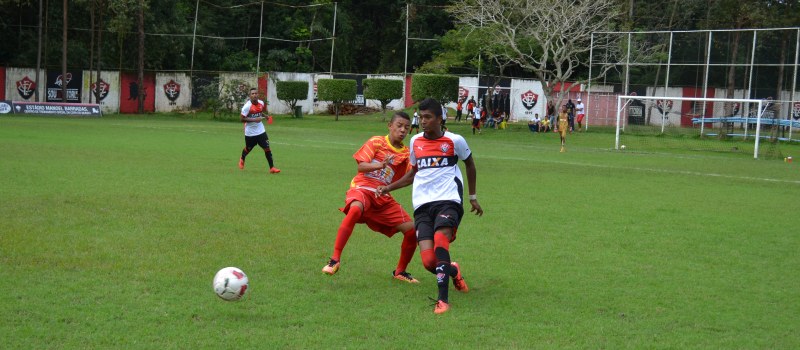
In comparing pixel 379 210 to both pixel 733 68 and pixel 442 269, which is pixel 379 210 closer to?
pixel 442 269

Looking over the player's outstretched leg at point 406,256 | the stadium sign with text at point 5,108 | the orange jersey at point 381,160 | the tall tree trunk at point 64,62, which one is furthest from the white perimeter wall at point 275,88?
the player's outstretched leg at point 406,256

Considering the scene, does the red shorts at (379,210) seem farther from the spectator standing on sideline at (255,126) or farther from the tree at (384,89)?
the tree at (384,89)

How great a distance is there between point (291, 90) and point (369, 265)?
45.4 meters

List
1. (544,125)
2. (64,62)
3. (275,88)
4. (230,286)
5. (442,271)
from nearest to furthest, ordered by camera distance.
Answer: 1. (230,286)
2. (442,271)
3. (544,125)
4. (64,62)
5. (275,88)

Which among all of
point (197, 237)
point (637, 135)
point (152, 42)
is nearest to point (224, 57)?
point (152, 42)

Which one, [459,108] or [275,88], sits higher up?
[275,88]

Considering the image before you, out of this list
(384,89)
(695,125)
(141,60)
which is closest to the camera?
(695,125)

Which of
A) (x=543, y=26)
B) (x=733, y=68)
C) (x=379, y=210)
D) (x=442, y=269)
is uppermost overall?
(x=543, y=26)

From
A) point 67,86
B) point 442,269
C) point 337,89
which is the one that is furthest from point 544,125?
point 442,269

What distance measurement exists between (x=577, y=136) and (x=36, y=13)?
34108mm

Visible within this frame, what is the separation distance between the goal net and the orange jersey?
24.5 m

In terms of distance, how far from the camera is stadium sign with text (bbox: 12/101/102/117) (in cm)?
4478

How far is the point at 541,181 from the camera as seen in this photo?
60.5ft

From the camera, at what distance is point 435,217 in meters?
7.62
